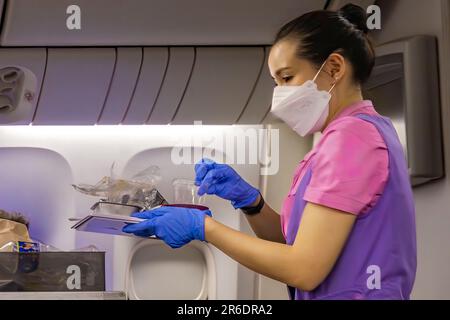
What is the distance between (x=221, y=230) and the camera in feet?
3.92

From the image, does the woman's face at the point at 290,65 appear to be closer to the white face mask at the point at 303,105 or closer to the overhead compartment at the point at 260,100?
the white face mask at the point at 303,105

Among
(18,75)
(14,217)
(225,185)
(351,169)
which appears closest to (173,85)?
(18,75)

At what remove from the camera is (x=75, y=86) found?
209cm

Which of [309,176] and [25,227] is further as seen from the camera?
[25,227]

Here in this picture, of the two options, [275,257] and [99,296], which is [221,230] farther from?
[99,296]

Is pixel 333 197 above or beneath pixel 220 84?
beneath

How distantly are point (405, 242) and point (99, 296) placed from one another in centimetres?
68

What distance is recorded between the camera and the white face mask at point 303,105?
1.32 meters

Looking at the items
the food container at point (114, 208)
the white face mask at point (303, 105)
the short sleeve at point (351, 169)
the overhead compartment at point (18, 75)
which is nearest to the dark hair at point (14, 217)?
the overhead compartment at point (18, 75)

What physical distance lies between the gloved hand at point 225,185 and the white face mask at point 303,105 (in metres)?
0.27

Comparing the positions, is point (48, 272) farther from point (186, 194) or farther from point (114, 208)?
point (186, 194)

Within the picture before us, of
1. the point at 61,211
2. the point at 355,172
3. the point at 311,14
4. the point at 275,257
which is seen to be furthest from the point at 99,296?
the point at 61,211

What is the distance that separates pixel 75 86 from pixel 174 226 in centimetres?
101
